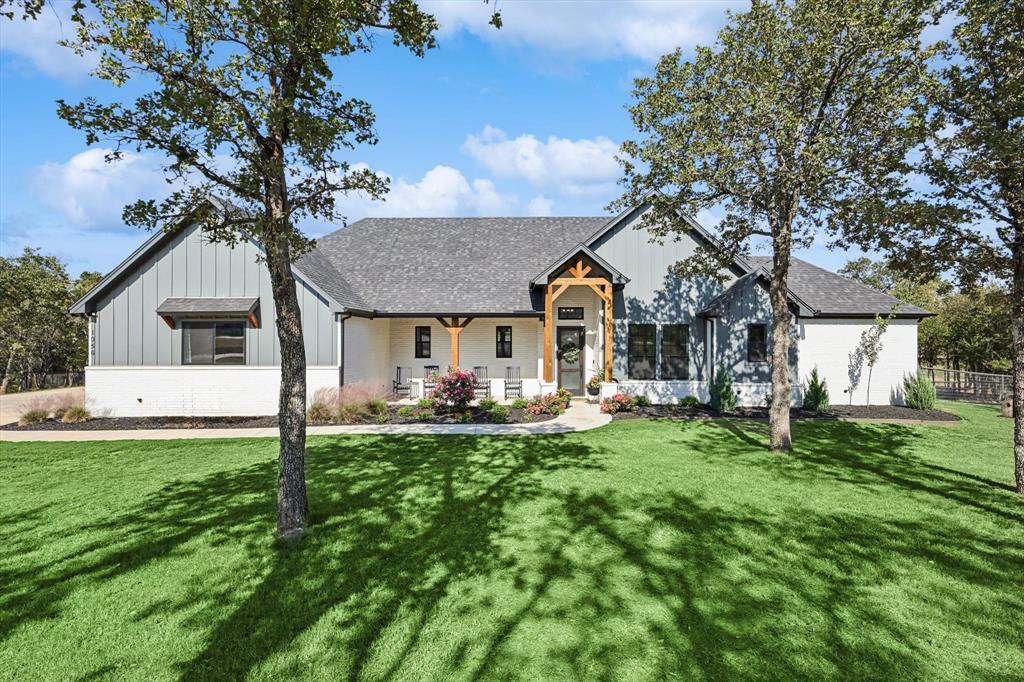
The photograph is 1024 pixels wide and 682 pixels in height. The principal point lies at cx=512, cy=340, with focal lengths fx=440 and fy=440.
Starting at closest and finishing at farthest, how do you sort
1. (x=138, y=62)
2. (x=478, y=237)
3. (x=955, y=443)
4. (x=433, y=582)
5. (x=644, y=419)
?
(x=433, y=582), (x=138, y=62), (x=955, y=443), (x=644, y=419), (x=478, y=237)

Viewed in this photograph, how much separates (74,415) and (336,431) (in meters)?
8.63

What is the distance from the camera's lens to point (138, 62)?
489cm

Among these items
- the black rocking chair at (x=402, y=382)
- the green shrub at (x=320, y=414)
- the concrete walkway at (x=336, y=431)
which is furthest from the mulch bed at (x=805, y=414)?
the black rocking chair at (x=402, y=382)

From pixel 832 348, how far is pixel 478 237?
15593mm

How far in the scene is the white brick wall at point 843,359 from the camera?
16422mm

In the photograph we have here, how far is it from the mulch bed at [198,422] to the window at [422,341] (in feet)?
17.2

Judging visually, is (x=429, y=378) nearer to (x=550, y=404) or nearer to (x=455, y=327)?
(x=455, y=327)

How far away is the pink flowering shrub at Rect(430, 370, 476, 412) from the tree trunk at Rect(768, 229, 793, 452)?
8313mm

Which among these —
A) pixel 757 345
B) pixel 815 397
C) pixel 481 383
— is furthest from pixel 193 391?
pixel 815 397

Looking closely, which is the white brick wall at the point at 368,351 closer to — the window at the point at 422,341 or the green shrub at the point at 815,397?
the window at the point at 422,341

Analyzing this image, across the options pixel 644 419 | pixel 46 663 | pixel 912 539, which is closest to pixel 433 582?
pixel 46 663

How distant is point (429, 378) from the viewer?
54.2 ft

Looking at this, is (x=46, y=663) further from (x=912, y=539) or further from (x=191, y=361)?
(x=191, y=361)

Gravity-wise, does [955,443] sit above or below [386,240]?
below
